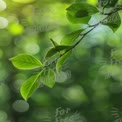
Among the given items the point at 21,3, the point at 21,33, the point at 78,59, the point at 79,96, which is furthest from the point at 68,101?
the point at 21,3

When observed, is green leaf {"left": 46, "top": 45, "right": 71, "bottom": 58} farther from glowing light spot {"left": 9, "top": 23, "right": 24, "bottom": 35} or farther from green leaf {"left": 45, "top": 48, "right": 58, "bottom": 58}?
glowing light spot {"left": 9, "top": 23, "right": 24, "bottom": 35}

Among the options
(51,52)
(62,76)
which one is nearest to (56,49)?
(51,52)

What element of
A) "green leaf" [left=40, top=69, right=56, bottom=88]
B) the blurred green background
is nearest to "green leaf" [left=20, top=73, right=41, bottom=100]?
"green leaf" [left=40, top=69, right=56, bottom=88]

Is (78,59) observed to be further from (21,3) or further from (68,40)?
(68,40)

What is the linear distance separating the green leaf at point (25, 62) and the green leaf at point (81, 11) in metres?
0.07

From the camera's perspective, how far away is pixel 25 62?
0.32m

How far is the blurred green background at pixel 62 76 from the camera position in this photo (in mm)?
1184

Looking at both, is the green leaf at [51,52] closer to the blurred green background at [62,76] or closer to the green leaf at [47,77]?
the green leaf at [47,77]

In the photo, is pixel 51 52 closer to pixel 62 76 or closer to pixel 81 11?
pixel 81 11

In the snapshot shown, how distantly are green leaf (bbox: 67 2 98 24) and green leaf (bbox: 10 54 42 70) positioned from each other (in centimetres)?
7

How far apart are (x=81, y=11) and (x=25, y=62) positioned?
0.27 feet

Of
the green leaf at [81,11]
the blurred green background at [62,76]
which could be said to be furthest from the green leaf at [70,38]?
the blurred green background at [62,76]

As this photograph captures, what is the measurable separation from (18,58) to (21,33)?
3.08 feet

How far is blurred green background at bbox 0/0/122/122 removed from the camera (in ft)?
3.88
